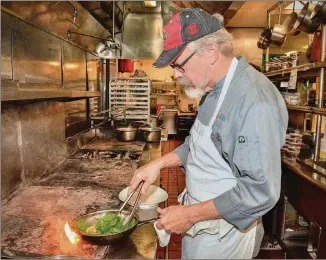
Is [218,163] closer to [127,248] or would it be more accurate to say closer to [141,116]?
[127,248]

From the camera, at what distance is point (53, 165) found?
2969mm

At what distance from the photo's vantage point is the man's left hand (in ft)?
4.36

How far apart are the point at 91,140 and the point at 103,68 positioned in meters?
1.93

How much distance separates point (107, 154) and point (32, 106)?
4.22 ft

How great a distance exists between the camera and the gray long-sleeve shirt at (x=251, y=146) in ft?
3.82

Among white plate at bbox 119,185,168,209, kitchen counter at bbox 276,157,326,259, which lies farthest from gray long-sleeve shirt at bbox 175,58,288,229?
kitchen counter at bbox 276,157,326,259

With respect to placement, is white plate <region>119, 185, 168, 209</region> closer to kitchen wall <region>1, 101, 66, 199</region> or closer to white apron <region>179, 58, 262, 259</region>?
white apron <region>179, 58, 262, 259</region>

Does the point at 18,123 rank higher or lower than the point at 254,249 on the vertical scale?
higher

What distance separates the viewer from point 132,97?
546cm

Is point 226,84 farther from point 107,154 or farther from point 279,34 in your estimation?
point 279,34

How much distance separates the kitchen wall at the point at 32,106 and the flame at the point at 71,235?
2.51ft

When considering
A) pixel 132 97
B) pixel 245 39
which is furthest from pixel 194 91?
pixel 245 39

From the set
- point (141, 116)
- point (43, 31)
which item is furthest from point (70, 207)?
point (141, 116)

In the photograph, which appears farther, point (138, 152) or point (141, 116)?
point (141, 116)
